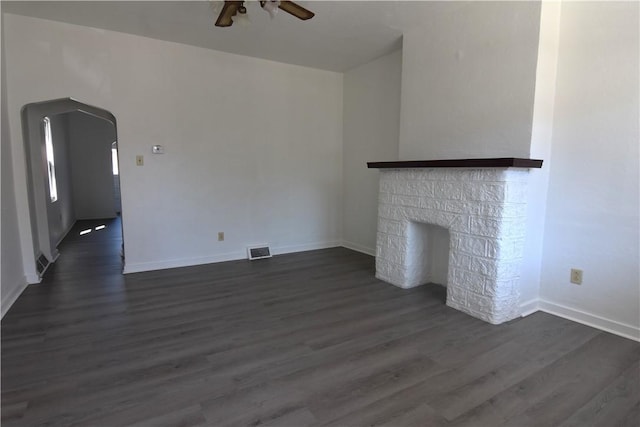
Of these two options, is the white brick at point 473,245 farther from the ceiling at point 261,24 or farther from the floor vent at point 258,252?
the floor vent at point 258,252

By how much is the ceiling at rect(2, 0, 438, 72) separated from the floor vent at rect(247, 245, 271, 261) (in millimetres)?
2513

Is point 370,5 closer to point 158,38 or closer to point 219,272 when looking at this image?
point 158,38

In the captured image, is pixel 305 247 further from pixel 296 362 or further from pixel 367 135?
pixel 296 362

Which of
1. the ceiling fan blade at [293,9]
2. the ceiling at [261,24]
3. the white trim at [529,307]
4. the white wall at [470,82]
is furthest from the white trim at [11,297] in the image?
the white trim at [529,307]

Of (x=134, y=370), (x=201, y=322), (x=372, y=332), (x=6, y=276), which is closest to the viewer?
(x=134, y=370)

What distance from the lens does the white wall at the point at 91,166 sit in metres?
8.01

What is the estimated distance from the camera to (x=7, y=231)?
316 centimetres

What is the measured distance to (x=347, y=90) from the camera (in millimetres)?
5125

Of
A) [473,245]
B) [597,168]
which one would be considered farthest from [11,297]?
[597,168]

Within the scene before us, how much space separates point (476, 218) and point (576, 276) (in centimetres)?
90

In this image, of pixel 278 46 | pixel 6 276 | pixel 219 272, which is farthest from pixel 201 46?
pixel 6 276

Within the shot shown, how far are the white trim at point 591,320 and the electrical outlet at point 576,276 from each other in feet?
0.73

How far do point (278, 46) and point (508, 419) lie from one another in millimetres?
4054

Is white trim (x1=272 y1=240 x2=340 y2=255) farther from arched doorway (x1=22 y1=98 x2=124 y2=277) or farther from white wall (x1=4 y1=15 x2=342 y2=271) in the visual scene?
arched doorway (x1=22 y1=98 x2=124 y2=277)
